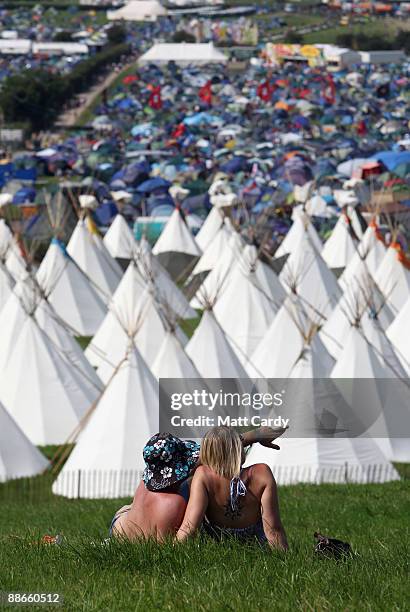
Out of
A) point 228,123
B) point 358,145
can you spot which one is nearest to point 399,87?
point 228,123

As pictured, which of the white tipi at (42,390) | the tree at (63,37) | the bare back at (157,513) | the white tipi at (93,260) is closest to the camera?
the bare back at (157,513)

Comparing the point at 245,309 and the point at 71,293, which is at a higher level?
the point at 245,309

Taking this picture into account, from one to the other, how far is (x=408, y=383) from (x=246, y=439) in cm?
1664

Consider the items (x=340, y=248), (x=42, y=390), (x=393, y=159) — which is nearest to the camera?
(x=42, y=390)

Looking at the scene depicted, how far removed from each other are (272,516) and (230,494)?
0.31m

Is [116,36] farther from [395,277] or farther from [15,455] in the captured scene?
[15,455]

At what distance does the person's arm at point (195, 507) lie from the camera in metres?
8.41

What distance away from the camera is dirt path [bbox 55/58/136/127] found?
104062 mm

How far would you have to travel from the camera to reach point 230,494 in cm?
841

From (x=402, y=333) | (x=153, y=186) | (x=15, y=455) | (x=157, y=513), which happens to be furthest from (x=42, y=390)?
(x=153, y=186)

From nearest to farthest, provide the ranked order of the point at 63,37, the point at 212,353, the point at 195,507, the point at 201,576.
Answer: the point at 201,576
the point at 195,507
the point at 212,353
the point at 63,37

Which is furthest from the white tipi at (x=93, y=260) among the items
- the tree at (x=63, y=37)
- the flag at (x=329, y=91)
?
the tree at (x=63, y=37)

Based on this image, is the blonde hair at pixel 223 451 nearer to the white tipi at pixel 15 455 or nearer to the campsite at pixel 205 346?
the campsite at pixel 205 346

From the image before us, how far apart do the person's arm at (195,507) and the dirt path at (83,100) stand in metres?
93.7
